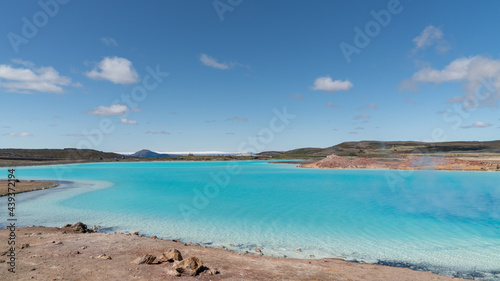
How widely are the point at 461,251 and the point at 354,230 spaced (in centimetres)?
452

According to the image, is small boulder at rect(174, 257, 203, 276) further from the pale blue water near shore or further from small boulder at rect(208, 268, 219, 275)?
the pale blue water near shore

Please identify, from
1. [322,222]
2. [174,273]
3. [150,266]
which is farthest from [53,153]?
[174,273]

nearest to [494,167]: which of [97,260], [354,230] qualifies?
[354,230]

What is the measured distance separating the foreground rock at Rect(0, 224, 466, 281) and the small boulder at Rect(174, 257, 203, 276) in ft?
0.28

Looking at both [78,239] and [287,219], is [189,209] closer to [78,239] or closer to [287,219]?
[287,219]

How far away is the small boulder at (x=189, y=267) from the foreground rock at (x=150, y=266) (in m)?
0.09

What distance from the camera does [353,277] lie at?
297 inches

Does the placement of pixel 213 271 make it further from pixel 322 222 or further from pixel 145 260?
pixel 322 222

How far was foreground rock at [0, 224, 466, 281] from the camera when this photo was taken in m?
7.23

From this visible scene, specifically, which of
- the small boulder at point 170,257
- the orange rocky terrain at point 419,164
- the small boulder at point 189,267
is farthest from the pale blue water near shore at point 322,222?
the orange rocky terrain at point 419,164

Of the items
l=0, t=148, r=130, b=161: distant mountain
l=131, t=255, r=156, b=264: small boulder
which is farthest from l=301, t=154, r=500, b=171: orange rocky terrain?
l=0, t=148, r=130, b=161: distant mountain

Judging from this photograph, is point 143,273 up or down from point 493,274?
up

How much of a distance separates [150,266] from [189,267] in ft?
4.43

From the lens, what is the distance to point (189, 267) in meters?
7.50
